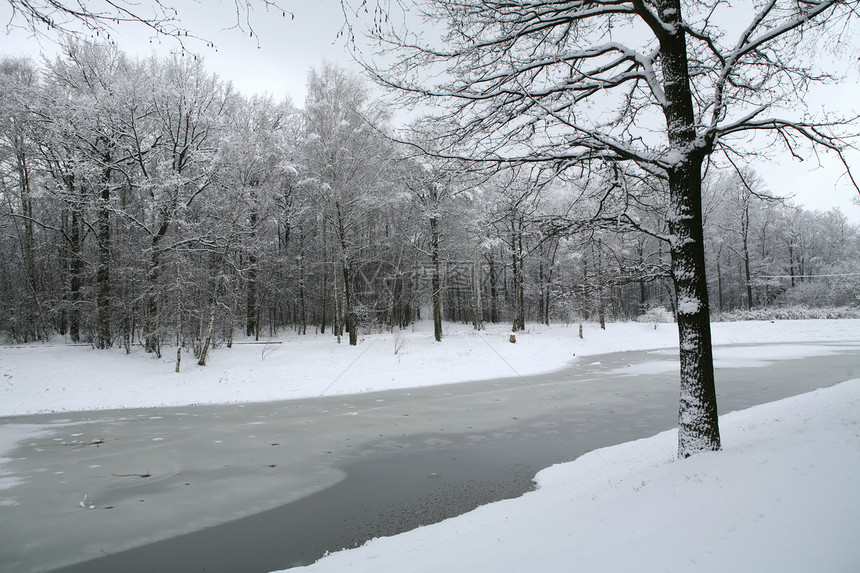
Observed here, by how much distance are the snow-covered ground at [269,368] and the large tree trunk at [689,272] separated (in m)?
10.9

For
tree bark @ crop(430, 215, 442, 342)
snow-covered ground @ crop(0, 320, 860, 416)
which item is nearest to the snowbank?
snow-covered ground @ crop(0, 320, 860, 416)

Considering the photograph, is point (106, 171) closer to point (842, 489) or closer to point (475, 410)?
point (475, 410)

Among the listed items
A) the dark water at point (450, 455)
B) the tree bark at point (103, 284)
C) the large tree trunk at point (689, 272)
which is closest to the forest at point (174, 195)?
the tree bark at point (103, 284)

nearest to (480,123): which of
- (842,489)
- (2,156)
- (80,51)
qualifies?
(842,489)

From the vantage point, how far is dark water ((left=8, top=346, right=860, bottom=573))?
461 cm

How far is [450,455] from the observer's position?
7.54m

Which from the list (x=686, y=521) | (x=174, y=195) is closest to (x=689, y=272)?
(x=686, y=521)

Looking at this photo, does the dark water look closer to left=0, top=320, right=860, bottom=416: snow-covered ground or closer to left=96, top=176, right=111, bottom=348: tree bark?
left=0, top=320, right=860, bottom=416: snow-covered ground

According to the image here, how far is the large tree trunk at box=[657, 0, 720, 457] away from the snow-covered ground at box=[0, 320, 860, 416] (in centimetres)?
1093

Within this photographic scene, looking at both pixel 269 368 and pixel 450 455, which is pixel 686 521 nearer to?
pixel 450 455

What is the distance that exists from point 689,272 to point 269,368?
15.3m

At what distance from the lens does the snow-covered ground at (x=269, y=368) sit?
1357cm

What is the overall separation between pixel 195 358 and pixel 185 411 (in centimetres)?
760

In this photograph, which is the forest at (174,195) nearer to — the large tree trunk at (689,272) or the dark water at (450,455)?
the dark water at (450,455)
